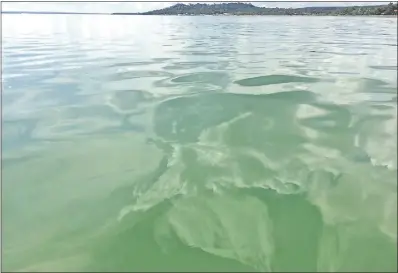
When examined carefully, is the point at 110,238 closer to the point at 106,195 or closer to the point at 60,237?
the point at 60,237

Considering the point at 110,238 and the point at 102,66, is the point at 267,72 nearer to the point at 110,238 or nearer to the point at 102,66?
the point at 102,66

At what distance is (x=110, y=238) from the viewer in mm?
4043

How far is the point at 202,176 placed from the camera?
5246mm

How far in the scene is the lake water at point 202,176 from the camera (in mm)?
3848

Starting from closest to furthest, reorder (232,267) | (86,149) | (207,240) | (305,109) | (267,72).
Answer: (232,267) → (207,240) → (86,149) → (305,109) → (267,72)

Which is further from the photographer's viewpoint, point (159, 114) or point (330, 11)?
point (330, 11)

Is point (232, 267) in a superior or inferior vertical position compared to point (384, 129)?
inferior

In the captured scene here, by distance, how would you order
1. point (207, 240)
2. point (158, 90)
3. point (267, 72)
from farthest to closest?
point (267, 72)
point (158, 90)
point (207, 240)

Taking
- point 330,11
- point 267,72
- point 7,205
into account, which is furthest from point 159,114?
point 330,11

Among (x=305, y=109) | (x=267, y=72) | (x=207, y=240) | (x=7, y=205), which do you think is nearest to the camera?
(x=207, y=240)

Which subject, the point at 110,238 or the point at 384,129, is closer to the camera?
the point at 110,238

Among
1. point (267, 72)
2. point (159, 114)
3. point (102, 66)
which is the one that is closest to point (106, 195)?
point (159, 114)

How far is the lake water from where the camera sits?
3.85 m

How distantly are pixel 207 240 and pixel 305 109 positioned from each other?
13.9 ft
